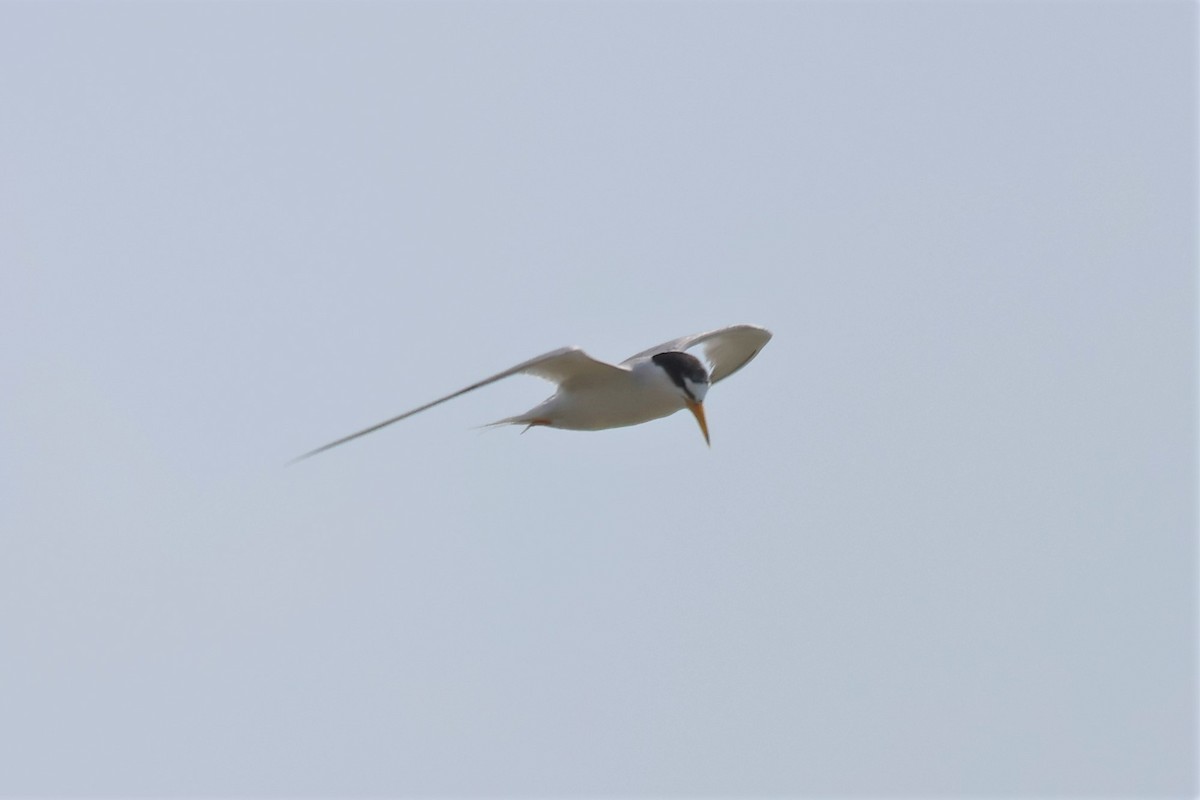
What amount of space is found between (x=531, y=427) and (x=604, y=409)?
0.68m

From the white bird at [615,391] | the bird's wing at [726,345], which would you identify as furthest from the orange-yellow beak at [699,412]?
the bird's wing at [726,345]

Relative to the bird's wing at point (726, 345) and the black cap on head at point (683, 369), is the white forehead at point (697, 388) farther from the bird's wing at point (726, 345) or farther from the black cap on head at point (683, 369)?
the bird's wing at point (726, 345)

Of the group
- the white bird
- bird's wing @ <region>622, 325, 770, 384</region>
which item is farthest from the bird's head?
bird's wing @ <region>622, 325, 770, 384</region>

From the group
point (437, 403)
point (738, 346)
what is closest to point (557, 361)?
point (437, 403)

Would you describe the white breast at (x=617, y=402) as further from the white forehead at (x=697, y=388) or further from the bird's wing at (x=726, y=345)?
the bird's wing at (x=726, y=345)

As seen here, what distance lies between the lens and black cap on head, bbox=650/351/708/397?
40.4 ft

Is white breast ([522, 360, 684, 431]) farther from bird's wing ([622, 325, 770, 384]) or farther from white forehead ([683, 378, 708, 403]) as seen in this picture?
bird's wing ([622, 325, 770, 384])

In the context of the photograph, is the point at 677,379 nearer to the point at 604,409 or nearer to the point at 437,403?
the point at 604,409

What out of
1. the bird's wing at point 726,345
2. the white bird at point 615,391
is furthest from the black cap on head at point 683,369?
the bird's wing at point 726,345

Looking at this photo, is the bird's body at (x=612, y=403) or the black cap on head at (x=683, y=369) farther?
the bird's body at (x=612, y=403)

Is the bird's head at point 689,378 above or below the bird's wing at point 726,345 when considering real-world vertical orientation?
below

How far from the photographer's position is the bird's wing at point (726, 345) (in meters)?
14.7

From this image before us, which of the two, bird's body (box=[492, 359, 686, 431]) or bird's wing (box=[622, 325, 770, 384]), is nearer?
bird's body (box=[492, 359, 686, 431])

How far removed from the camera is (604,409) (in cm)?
1279
